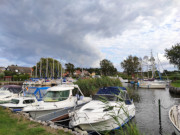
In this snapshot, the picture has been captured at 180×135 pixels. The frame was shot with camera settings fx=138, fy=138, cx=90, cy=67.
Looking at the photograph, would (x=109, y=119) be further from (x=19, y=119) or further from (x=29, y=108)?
(x=29, y=108)

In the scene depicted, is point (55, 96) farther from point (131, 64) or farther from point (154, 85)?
point (131, 64)

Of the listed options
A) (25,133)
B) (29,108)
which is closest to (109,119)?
(25,133)

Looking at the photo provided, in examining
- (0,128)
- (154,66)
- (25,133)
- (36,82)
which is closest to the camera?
(25,133)

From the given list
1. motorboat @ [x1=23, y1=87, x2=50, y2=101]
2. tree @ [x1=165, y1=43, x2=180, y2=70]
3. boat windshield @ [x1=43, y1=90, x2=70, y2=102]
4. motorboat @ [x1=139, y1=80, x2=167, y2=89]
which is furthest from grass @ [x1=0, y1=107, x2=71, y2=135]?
tree @ [x1=165, y1=43, x2=180, y2=70]

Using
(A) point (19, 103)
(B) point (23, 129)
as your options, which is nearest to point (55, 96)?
(A) point (19, 103)

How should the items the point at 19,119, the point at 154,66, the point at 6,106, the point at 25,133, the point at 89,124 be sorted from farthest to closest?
the point at 154,66
the point at 6,106
the point at 19,119
the point at 89,124
the point at 25,133

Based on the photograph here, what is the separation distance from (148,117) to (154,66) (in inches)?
1977

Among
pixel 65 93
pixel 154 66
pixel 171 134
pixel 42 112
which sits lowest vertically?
pixel 171 134

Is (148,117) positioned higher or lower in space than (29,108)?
lower

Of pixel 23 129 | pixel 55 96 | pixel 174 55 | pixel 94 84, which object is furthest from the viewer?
pixel 174 55

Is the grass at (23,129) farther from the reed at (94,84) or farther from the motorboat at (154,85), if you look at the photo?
the motorboat at (154,85)

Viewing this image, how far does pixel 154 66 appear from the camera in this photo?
192 ft

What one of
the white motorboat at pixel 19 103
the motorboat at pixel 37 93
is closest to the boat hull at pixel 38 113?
the white motorboat at pixel 19 103

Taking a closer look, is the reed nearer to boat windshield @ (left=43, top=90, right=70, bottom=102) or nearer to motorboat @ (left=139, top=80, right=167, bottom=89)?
boat windshield @ (left=43, top=90, right=70, bottom=102)
